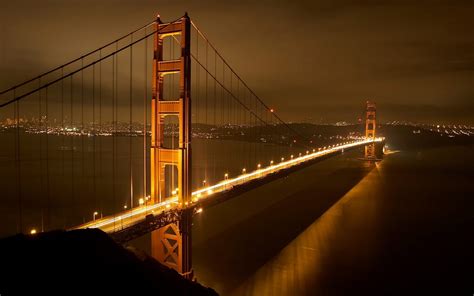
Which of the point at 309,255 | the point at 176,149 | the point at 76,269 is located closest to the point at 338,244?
the point at 309,255

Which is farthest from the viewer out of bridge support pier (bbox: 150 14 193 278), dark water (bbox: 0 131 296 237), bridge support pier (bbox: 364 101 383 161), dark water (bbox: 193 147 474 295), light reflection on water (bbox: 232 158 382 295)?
bridge support pier (bbox: 364 101 383 161)

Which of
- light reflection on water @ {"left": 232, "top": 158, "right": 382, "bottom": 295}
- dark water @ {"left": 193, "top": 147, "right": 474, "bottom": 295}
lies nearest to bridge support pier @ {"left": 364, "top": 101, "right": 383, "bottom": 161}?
dark water @ {"left": 193, "top": 147, "right": 474, "bottom": 295}

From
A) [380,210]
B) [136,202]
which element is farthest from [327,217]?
[136,202]

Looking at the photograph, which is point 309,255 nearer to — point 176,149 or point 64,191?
point 176,149

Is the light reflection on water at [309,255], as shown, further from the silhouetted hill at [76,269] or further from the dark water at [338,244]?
the silhouetted hill at [76,269]

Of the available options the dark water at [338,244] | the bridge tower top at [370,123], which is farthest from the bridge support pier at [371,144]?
the dark water at [338,244]

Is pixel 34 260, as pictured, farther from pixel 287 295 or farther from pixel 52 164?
pixel 52 164

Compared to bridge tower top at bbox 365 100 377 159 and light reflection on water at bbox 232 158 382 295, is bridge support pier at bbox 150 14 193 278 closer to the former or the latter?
light reflection on water at bbox 232 158 382 295
